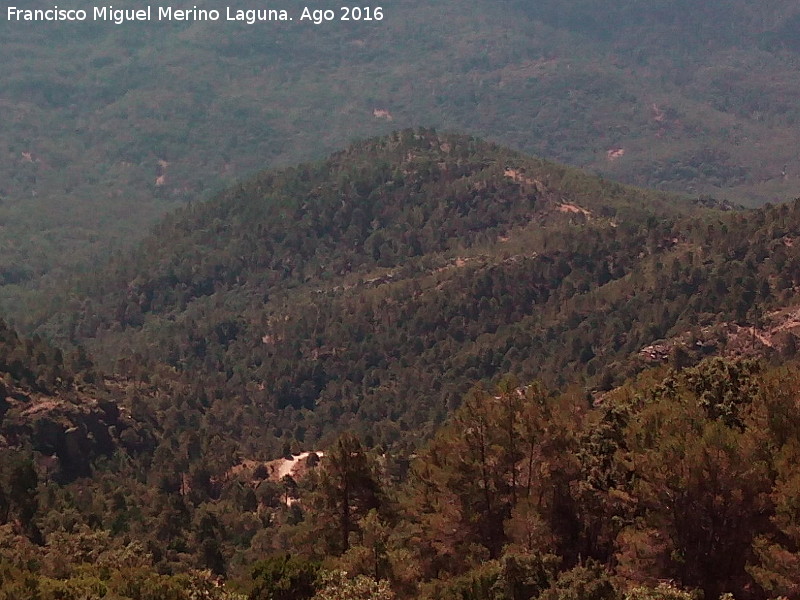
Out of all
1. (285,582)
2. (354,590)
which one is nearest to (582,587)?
(354,590)

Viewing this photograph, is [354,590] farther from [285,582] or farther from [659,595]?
[659,595]

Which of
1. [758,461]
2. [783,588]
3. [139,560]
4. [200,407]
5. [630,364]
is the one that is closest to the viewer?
[783,588]

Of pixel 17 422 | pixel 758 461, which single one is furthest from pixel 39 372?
pixel 758 461

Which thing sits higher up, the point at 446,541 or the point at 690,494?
the point at 690,494

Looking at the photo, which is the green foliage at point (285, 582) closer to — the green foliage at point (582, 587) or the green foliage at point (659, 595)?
the green foliage at point (582, 587)

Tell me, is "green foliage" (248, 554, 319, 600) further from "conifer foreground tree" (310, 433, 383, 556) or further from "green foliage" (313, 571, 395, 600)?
"conifer foreground tree" (310, 433, 383, 556)

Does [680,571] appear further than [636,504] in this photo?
No

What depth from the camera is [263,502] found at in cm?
11838

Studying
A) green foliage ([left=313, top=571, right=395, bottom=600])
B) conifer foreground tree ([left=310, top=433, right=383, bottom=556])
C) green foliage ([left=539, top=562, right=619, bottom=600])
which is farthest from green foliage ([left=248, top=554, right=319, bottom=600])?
green foliage ([left=539, top=562, right=619, bottom=600])

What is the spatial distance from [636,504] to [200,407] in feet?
453

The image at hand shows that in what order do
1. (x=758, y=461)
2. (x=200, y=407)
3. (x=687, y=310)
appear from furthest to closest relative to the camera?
(x=200, y=407), (x=687, y=310), (x=758, y=461)

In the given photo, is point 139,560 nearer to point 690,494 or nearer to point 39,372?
point 690,494

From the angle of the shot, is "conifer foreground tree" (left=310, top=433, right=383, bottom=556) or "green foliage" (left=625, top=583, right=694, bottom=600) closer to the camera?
"green foliage" (left=625, top=583, right=694, bottom=600)

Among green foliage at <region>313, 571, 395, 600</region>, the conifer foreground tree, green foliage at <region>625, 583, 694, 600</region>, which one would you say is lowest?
the conifer foreground tree
